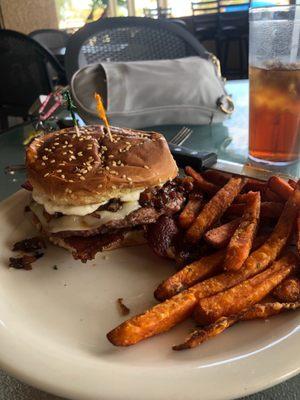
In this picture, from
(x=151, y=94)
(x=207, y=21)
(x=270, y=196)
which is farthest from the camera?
(x=207, y=21)

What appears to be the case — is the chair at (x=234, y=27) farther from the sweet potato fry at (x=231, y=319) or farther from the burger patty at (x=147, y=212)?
the sweet potato fry at (x=231, y=319)

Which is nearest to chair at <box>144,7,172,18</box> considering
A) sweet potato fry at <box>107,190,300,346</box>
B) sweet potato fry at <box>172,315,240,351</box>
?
sweet potato fry at <box>107,190,300,346</box>

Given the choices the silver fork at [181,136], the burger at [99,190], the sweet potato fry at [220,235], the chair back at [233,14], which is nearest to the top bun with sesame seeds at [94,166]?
the burger at [99,190]

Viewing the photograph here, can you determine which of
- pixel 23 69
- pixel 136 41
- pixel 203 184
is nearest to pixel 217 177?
pixel 203 184

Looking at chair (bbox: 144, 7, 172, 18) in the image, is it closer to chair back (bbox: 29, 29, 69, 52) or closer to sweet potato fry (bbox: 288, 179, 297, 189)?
chair back (bbox: 29, 29, 69, 52)

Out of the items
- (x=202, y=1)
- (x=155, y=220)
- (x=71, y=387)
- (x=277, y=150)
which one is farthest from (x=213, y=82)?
(x=202, y=1)

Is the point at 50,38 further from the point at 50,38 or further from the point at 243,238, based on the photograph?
the point at 243,238
